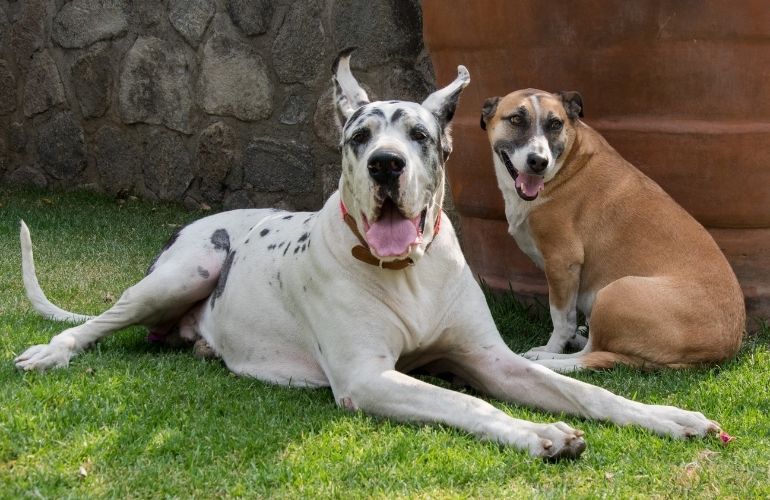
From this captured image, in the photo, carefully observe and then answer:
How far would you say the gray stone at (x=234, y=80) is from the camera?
852cm

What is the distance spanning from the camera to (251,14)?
8414 mm

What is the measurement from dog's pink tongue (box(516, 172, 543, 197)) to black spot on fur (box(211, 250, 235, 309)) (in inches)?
58.0

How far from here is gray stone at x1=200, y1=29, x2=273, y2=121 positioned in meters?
8.52

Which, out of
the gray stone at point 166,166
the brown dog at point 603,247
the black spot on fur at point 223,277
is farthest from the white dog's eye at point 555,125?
the gray stone at point 166,166

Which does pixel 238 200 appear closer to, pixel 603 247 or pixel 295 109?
pixel 295 109

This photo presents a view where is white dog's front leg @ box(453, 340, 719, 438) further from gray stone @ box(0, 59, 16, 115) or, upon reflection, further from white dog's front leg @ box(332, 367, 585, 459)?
gray stone @ box(0, 59, 16, 115)

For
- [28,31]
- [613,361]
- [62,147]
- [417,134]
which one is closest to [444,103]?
[417,134]

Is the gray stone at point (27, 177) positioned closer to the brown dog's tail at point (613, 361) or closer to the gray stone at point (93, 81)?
the gray stone at point (93, 81)

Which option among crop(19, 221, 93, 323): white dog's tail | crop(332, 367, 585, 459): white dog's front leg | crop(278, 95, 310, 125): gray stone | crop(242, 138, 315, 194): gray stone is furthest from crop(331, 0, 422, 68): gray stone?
crop(332, 367, 585, 459): white dog's front leg

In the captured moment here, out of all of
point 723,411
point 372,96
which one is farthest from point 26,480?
point 372,96

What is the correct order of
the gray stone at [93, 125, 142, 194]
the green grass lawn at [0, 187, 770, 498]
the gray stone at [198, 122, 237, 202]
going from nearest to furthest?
the green grass lawn at [0, 187, 770, 498], the gray stone at [198, 122, 237, 202], the gray stone at [93, 125, 142, 194]

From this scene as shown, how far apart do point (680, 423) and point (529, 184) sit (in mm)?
1726

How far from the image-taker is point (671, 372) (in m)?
4.67

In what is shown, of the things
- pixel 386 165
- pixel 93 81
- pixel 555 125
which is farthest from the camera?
pixel 93 81
